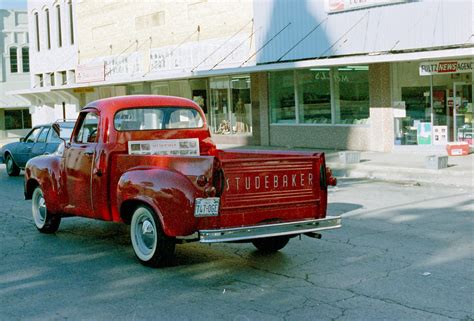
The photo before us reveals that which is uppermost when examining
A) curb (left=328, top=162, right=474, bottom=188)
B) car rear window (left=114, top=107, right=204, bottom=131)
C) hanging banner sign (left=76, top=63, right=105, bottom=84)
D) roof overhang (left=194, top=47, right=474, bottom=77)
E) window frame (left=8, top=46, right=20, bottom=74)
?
window frame (left=8, top=46, right=20, bottom=74)

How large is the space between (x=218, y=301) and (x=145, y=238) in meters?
1.71

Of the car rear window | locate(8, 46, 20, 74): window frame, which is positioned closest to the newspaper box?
the car rear window

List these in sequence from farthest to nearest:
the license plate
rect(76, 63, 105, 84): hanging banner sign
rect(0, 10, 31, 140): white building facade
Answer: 1. rect(0, 10, 31, 140): white building facade
2. rect(76, 63, 105, 84): hanging banner sign
3. the license plate

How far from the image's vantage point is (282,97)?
1011 inches

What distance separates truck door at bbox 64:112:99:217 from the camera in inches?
→ 333

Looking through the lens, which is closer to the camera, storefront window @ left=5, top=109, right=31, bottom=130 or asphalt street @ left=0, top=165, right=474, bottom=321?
asphalt street @ left=0, top=165, right=474, bottom=321

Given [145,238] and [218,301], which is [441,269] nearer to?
[218,301]

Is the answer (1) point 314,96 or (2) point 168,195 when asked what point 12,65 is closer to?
(1) point 314,96

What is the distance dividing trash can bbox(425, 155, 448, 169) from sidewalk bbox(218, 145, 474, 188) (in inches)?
5.5

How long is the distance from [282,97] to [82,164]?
696 inches

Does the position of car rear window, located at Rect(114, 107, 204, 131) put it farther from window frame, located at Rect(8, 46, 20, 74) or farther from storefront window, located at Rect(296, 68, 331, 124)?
window frame, located at Rect(8, 46, 20, 74)

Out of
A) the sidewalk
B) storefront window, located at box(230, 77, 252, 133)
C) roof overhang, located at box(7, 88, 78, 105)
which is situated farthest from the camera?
roof overhang, located at box(7, 88, 78, 105)

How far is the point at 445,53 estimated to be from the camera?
1809 centimetres

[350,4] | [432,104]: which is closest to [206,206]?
[432,104]
